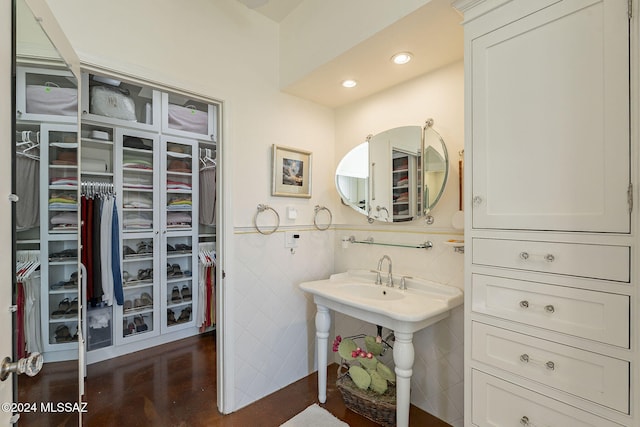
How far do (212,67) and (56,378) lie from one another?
173 centimetres

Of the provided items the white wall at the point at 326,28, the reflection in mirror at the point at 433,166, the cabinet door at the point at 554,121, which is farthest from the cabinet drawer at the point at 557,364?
the white wall at the point at 326,28

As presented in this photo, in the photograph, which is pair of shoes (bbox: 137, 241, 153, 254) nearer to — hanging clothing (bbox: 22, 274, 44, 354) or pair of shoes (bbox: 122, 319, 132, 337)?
pair of shoes (bbox: 122, 319, 132, 337)

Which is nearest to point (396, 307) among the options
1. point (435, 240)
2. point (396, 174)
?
point (435, 240)

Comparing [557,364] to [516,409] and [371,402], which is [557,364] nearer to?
[516,409]

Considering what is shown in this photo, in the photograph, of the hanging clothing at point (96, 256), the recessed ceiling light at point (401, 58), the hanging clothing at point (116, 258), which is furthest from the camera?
the hanging clothing at point (116, 258)

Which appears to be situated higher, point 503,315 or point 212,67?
point 212,67

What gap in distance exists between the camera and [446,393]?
1.81 meters

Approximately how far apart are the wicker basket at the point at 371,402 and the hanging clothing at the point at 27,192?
1.84m

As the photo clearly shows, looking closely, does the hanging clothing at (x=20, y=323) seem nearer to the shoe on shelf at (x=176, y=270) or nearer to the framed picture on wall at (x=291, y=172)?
the framed picture on wall at (x=291, y=172)

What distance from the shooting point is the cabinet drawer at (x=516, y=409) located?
0.99 metres
